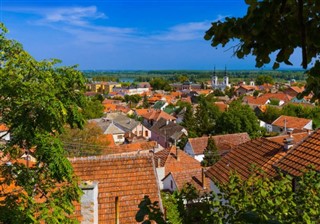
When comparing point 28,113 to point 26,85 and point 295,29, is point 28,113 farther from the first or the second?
point 295,29

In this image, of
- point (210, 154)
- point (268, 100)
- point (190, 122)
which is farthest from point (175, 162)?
point (268, 100)

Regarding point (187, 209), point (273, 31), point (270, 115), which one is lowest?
point (270, 115)

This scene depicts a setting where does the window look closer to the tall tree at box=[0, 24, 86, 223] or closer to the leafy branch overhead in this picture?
the tall tree at box=[0, 24, 86, 223]

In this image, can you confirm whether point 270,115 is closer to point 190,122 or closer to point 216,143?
point 190,122

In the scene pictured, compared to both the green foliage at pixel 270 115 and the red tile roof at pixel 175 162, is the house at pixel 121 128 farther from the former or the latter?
the green foliage at pixel 270 115

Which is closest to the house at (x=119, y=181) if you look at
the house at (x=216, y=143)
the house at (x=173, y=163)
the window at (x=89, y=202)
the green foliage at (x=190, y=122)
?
the window at (x=89, y=202)

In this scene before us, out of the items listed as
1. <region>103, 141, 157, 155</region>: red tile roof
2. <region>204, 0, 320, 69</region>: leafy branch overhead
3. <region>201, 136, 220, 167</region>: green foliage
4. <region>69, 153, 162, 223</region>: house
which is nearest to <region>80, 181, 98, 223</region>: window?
<region>69, 153, 162, 223</region>: house
